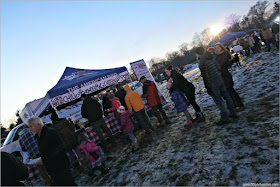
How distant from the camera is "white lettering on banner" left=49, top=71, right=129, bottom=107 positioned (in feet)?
21.0

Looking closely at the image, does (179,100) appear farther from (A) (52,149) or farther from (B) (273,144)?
(A) (52,149)

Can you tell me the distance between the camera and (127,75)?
26.5 ft

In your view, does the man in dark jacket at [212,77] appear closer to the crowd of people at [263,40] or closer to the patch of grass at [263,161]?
the patch of grass at [263,161]

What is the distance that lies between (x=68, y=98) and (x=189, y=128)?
15.5 feet

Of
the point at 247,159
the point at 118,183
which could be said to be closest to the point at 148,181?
the point at 118,183

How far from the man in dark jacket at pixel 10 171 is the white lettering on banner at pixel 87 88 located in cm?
400

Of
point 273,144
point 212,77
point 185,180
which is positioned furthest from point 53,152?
point 212,77

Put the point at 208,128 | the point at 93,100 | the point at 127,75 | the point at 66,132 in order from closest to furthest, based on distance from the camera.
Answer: the point at 208,128 → the point at 66,132 → the point at 93,100 → the point at 127,75

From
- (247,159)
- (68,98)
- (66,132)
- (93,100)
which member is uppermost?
(68,98)

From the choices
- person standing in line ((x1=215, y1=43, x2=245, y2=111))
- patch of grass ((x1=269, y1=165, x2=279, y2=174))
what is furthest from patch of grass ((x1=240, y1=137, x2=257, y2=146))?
person standing in line ((x1=215, y1=43, x2=245, y2=111))

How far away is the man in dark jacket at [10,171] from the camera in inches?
90.4

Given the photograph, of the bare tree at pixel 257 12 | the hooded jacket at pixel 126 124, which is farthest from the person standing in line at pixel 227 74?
the bare tree at pixel 257 12

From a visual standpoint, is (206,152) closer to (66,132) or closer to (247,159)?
(247,159)

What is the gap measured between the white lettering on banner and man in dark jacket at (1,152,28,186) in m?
4.00
